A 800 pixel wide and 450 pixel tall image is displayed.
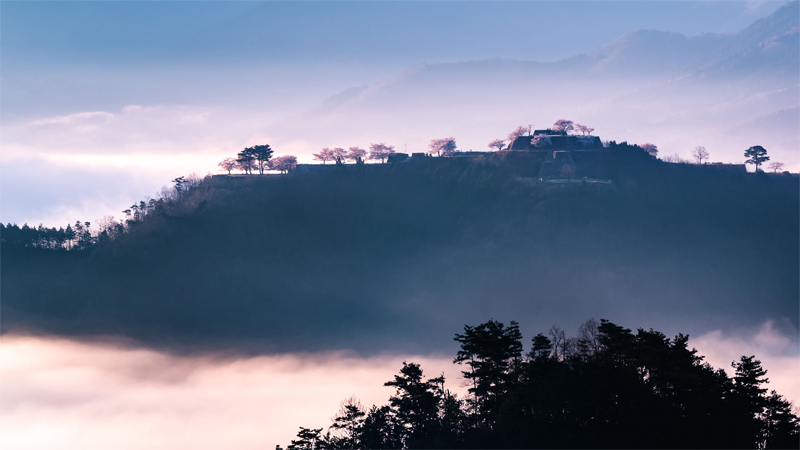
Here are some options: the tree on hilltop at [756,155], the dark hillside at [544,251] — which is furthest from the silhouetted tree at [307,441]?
the tree on hilltop at [756,155]

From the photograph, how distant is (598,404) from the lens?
7006cm

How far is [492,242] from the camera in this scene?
18988 centimetres

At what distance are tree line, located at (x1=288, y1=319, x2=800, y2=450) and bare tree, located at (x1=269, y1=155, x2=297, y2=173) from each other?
122m

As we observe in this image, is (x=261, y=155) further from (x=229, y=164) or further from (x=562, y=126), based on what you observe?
(x=562, y=126)

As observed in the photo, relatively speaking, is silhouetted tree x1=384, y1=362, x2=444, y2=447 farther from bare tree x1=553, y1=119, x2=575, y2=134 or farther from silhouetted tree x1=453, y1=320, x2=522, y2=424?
bare tree x1=553, y1=119, x2=575, y2=134

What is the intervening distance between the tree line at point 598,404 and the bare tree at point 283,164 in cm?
12236

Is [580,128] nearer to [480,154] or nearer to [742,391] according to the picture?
[480,154]

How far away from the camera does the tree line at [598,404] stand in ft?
223

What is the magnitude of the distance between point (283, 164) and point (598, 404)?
458 ft

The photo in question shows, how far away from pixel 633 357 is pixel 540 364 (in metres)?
8.39

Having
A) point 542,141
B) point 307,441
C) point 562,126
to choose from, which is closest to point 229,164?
point 542,141

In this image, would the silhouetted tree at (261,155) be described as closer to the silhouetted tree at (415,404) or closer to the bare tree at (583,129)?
the bare tree at (583,129)

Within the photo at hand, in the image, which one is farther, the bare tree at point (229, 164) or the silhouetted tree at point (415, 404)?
the bare tree at point (229, 164)

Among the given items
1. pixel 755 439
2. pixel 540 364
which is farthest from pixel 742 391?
pixel 540 364
